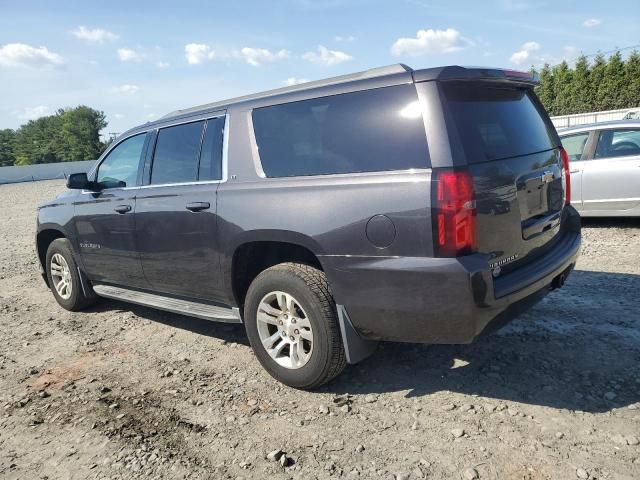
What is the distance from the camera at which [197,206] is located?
148 inches

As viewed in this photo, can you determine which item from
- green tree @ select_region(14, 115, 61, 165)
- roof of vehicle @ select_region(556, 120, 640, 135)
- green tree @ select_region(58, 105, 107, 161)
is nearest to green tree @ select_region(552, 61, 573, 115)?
roof of vehicle @ select_region(556, 120, 640, 135)

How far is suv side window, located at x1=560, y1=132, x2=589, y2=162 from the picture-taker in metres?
7.46

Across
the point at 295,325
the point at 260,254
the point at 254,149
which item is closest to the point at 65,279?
the point at 260,254

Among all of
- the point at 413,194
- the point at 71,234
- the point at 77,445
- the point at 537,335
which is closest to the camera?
the point at 413,194

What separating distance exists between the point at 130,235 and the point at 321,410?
2.32 meters

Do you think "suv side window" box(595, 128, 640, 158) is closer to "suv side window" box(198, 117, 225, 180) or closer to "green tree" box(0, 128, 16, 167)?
"suv side window" box(198, 117, 225, 180)

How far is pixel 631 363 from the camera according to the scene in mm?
3383

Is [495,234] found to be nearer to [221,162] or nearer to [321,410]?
[321,410]

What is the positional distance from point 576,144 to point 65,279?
279 inches

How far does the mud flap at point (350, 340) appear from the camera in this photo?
308 cm

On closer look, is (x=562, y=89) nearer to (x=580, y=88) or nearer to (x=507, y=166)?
(x=580, y=88)

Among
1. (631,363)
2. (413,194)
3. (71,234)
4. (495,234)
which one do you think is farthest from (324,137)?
(71,234)

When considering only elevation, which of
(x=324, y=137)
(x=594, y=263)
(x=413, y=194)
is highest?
(x=324, y=137)

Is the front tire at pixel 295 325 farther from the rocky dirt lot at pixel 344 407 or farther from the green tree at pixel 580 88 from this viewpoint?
the green tree at pixel 580 88
